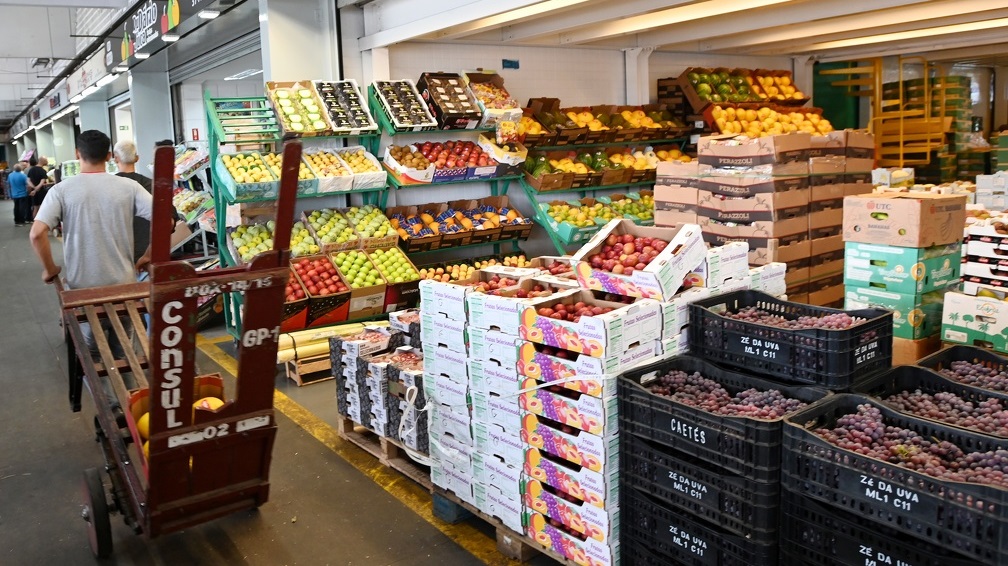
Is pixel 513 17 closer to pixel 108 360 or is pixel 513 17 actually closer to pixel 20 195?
pixel 108 360

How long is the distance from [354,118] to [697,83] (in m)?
4.40

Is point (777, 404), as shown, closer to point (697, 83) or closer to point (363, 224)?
point (363, 224)

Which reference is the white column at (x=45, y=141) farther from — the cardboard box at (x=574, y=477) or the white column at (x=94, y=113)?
the cardboard box at (x=574, y=477)

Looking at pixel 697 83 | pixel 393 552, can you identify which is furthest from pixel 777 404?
pixel 697 83

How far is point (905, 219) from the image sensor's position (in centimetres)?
433

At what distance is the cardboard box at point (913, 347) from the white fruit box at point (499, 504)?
8.00ft

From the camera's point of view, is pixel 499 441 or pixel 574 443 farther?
pixel 499 441

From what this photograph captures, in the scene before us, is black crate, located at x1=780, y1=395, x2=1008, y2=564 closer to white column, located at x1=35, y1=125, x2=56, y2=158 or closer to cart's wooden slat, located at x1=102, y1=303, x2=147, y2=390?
cart's wooden slat, located at x1=102, y1=303, x2=147, y2=390

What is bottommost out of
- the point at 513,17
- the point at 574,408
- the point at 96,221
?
the point at 574,408

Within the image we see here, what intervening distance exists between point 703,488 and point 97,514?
2.64 metres

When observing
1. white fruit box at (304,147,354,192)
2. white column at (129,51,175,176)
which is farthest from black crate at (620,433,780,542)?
white column at (129,51,175,176)

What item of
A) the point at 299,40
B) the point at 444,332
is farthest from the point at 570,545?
the point at 299,40

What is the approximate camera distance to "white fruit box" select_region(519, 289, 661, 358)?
2.99 metres

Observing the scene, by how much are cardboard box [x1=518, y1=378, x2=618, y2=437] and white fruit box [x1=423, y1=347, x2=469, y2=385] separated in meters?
0.45
